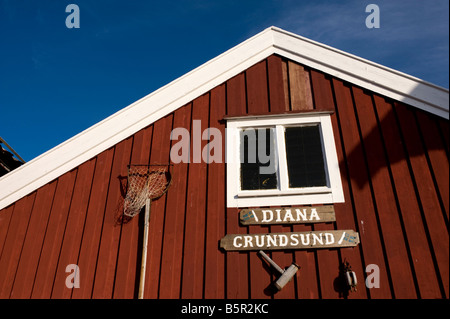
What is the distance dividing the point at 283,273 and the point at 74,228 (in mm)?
3272

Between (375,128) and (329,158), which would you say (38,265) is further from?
(375,128)

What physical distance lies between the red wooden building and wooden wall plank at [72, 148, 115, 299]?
2cm

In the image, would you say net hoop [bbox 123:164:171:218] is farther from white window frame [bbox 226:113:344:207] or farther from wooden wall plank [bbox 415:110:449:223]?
wooden wall plank [bbox 415:110:449:223]

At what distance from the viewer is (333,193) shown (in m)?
4.43

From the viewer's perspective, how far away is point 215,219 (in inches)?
178

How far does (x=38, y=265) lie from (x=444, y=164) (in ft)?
20.5

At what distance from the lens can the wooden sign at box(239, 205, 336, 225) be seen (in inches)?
169

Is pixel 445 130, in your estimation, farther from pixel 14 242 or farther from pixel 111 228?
pixel 14 242

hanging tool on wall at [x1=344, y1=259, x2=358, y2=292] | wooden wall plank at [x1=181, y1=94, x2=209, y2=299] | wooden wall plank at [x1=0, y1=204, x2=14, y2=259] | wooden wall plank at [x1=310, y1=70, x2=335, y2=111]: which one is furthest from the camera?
wooden wall plank at [x1=310, y1=70, x2=335, y2=111]

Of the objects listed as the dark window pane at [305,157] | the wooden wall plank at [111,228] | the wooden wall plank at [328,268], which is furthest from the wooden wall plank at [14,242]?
the wooden wall plank at [328,268]

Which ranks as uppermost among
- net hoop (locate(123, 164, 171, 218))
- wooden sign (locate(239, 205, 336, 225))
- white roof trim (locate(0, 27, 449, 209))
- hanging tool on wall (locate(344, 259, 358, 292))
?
white roof trim (locate(0, 27, 449, 209))

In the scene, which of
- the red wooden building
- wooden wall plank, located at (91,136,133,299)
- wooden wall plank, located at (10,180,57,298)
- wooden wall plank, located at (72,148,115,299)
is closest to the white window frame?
the red wooden building

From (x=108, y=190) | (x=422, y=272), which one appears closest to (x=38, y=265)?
(x=108, y=190)
